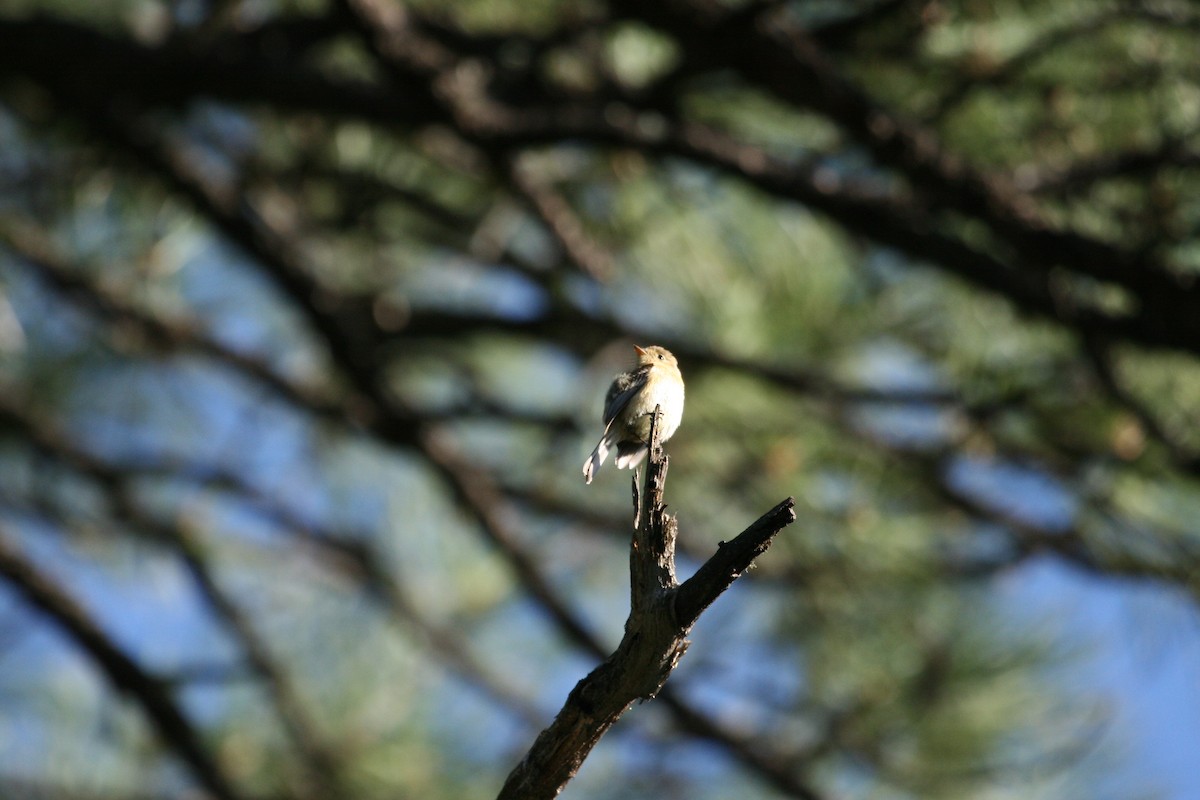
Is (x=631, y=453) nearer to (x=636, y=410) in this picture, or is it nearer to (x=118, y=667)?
(x=636, y=410)

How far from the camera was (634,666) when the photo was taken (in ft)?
4.72

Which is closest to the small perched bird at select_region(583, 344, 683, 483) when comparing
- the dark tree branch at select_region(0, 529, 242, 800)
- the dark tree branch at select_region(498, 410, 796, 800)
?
the dark tree branch at select_region(498, 410, 796, 800)

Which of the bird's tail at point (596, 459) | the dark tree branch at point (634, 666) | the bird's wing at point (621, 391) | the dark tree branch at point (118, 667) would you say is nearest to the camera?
the dark tree branch at point (634, 666)

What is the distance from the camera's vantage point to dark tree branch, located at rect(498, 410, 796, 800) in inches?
55.9

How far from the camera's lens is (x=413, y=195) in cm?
370

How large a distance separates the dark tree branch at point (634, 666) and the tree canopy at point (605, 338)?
1.29 m

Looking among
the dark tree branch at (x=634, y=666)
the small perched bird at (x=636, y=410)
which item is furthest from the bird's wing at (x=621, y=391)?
the dark tree branch at (x=634, y=666)

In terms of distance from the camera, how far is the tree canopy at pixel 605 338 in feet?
9.57

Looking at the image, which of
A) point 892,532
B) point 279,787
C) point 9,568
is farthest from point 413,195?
point 279,787

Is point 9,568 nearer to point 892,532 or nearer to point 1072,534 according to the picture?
point 892,532

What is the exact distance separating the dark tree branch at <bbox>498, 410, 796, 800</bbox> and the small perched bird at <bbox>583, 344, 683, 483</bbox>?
77cm

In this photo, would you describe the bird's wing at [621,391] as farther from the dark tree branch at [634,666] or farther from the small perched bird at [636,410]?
the dark tree branch at [634,666]

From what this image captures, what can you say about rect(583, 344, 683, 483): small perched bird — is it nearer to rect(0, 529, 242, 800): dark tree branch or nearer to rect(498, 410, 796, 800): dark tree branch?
rect(498, 410, 796, 800): dark tree branch

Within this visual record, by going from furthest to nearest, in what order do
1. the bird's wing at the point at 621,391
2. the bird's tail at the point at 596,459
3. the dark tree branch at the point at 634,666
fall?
the bird's wing at the point at 621,391
the bird's tail at the point at 596,459
the dark tree branch at the point at 634,666
